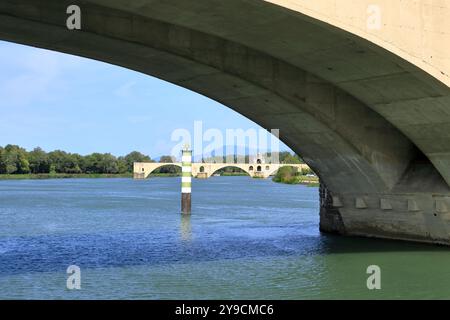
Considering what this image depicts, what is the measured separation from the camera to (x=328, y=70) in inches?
730

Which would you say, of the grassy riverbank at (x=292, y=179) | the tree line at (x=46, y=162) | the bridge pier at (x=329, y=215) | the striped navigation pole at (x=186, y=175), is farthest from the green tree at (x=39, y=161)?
the bridge pier at (x=329, y=215)

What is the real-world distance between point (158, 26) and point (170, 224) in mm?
21723

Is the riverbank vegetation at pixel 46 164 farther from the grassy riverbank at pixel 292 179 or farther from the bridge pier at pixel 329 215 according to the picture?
the bridge pier at pixel 329 215

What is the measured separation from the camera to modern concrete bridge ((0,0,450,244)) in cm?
1495

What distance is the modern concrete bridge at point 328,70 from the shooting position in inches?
589

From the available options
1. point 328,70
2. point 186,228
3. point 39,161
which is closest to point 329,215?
point 186,228

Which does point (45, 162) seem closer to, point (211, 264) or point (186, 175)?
point (186, 175)

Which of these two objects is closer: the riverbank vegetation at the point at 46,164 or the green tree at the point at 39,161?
the riverbank vegetation at the point at 46,164

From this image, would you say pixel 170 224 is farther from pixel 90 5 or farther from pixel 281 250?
pixel 90 5

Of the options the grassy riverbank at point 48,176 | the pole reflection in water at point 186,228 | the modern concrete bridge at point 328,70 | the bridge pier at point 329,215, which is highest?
the modern concrete bridge at point 328,70

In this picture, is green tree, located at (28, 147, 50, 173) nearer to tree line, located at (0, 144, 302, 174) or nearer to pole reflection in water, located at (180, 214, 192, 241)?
tree line, located at (0, 144, 302, 174)

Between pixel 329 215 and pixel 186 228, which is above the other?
pixel 329 215
